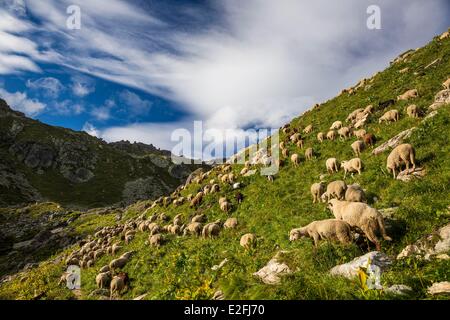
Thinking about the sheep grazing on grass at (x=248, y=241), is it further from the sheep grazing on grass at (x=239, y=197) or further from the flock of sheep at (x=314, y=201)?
the sheep grazing on grass at (x=239, y=197)

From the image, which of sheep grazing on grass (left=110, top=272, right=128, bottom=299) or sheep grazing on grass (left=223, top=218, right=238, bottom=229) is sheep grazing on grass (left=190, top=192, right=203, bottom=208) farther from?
sheep grazing on grass (left=110, top=272, right=128, bottom=299)

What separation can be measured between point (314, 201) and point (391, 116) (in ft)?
41.3

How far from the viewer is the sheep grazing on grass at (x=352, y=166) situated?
74.5ft

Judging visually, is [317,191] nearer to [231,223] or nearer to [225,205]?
[231,223]

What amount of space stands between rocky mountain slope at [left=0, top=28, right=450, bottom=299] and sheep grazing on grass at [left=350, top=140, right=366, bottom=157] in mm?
410

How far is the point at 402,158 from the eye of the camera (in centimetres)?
1905

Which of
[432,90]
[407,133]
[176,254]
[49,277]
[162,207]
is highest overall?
[432,90]

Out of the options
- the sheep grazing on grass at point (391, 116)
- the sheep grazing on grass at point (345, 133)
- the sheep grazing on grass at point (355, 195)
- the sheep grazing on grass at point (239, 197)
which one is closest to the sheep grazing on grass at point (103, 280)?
the sheep grazing on grass at point (239, 197)

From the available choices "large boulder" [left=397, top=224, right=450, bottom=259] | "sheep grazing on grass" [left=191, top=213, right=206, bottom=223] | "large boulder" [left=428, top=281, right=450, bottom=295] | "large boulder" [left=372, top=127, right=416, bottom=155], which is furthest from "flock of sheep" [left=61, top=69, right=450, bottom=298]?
"large boulder" [left=428, top=281, right=450, bottom=295]

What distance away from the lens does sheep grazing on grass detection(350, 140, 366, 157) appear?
26047 millimetres
